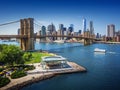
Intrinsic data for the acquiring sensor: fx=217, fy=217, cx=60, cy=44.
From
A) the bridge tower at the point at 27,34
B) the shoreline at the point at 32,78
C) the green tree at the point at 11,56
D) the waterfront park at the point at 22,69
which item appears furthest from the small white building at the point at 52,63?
the bridge tower at the point at 27,34

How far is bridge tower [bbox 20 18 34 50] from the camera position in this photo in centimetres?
9994

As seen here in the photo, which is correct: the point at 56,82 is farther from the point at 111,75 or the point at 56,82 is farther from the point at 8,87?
the point at 111,75

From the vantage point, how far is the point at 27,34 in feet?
338

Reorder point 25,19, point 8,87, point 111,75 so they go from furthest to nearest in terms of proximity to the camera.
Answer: point 25,19 → point 111,75 → point 8,87

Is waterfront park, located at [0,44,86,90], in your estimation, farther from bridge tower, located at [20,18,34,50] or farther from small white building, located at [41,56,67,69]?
bridge tower, located at [20,18,34,50]

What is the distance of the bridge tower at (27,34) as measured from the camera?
9994 centimetres

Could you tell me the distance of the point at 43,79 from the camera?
4191 centimetres

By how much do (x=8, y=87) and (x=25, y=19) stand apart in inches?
2843

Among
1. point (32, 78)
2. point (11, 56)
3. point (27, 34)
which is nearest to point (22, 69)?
point (11, 56)

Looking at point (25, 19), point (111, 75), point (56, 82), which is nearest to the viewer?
point (56, 82)

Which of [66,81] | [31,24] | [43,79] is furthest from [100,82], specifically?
[31,24]

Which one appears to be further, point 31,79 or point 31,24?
point 31,24

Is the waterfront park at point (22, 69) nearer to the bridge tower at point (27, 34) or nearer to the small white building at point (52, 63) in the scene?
the small white building at point (52, 63)

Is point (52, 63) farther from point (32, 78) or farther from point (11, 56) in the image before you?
point (32, 78)
